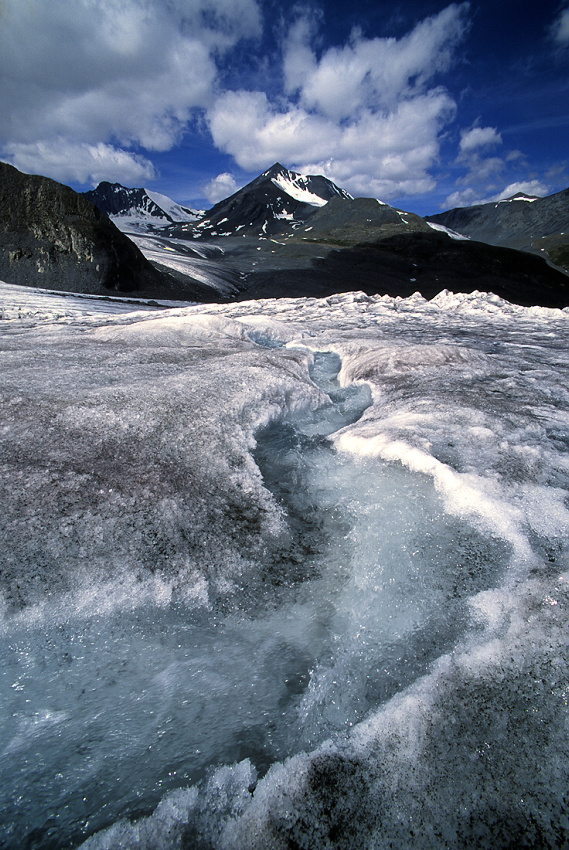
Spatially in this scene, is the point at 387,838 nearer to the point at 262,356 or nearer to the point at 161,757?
the point at 161,757

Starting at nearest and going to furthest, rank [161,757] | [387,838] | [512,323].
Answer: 1. [387,838]
2. [161,757]
3. [512,323]

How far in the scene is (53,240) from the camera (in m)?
20.8

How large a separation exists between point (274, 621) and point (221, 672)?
41 cm

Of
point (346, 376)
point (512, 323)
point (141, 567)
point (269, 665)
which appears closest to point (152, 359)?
point (346, 376)

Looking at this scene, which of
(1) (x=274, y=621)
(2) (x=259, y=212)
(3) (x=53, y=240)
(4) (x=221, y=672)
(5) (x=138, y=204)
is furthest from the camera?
(5) (x=138, y=204)

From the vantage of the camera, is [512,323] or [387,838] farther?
[512,323]

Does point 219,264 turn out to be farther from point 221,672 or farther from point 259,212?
point 259,212

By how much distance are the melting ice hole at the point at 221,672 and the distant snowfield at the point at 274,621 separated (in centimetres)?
1

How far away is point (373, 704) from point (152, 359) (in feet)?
17.3

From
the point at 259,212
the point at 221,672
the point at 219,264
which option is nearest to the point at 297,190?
the point at 259,212

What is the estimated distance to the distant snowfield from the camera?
152 centimetres

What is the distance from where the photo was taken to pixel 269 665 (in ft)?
6.81

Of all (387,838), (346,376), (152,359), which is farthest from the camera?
(346,376)

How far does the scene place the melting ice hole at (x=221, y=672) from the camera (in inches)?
64.1
